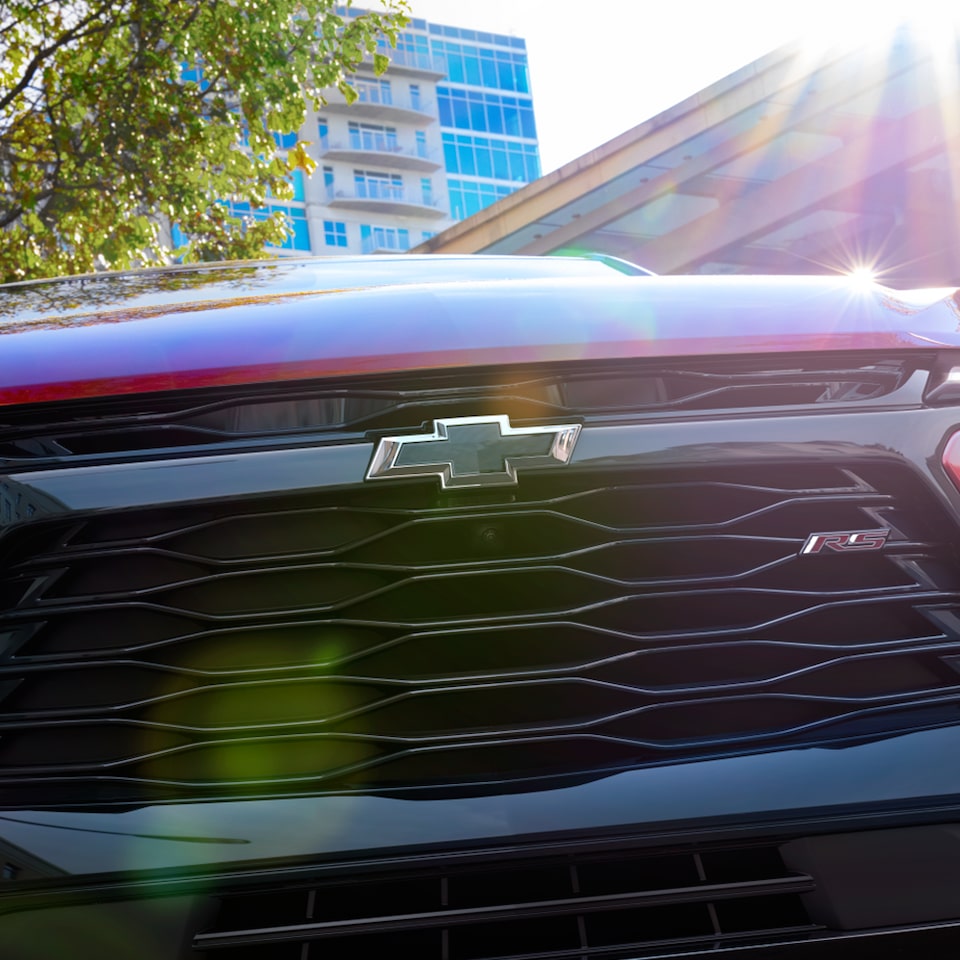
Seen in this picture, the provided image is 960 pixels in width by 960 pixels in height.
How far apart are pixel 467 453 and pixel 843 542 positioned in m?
0.50

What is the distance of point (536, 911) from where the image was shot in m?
1.11

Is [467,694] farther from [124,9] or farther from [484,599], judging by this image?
[124,9]

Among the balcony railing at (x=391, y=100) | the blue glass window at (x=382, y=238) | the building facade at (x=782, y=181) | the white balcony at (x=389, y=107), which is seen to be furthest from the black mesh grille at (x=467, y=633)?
the balcony railing at (x=391, y=100)

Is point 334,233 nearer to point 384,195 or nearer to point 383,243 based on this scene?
point 383,243

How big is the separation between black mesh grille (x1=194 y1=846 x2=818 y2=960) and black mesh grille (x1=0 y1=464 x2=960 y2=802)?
12 cm

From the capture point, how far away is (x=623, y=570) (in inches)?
53.1

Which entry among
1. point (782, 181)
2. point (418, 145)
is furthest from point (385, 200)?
point (782, 181)

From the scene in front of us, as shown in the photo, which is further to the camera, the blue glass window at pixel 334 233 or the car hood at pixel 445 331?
the blue glass window at pixel 334 233

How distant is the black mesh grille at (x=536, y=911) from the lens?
1.09 metres

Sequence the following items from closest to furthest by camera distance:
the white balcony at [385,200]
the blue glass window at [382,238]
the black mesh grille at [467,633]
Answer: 1. the black mesh grille at [467,633]
2. the white balcony at [385,200]
3. the blue glass window at [382,238]

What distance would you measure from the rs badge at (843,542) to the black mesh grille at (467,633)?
2 centimetres

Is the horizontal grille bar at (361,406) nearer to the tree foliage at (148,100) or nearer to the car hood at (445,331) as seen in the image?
the car hood at (445,331)

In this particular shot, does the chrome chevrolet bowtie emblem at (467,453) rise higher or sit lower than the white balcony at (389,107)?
lower

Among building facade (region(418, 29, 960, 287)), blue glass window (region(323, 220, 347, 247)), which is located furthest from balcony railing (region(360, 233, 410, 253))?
building facade (region(418, 29, 960, 287))
